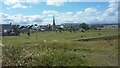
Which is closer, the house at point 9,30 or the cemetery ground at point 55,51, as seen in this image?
the cemetery ground at point 55,51

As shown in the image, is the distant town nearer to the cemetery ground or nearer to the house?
the house

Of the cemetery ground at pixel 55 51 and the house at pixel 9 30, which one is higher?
the house at pixel 9 30

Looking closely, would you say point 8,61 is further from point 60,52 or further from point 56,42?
point 56,42

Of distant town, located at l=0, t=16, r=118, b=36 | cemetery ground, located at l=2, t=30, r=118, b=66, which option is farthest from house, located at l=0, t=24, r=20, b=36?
cemetery ground, located at l=2, t=30, r=118, b=66

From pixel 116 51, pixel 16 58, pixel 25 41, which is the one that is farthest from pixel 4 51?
pixel 116 51

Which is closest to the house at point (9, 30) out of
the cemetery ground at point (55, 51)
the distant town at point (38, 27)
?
the distant town at point (38, 27)

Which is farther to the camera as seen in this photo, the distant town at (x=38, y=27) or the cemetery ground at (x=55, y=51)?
the distant town at (x=38, y=27)

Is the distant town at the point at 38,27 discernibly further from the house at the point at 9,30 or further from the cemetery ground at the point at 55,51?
the cemetery ground at the point at 55,51

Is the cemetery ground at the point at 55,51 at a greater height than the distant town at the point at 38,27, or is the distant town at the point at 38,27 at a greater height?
the distant town at the point at 38,27
